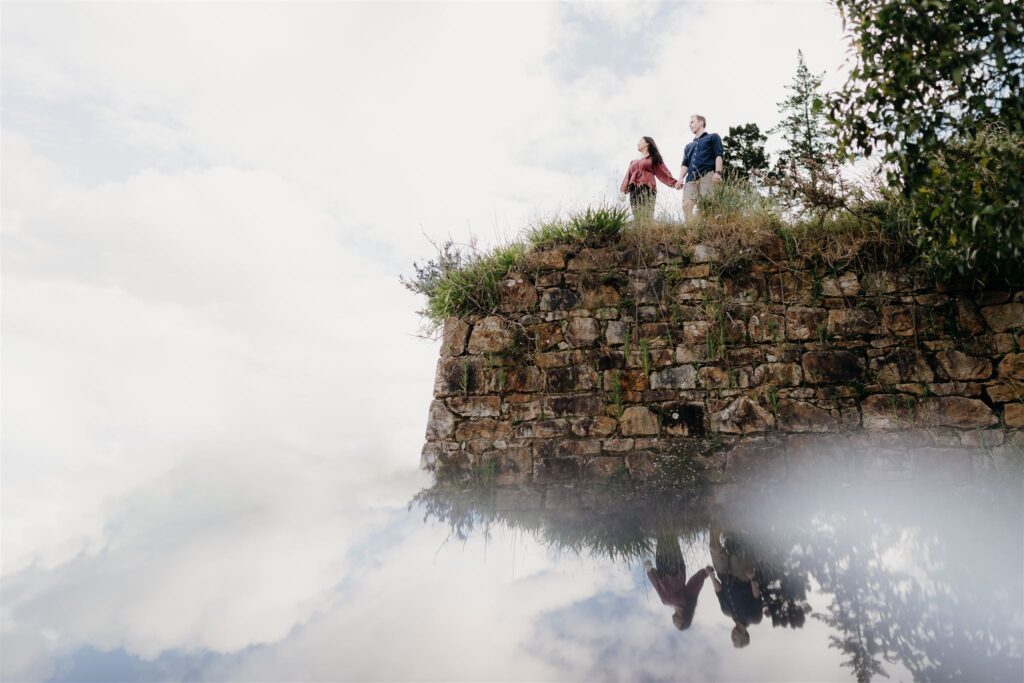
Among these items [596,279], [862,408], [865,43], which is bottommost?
[862,408]

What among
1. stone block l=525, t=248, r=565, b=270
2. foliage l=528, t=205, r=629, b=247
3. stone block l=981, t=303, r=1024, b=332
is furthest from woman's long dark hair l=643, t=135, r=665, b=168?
stone block l=981, t=303, r=1024, b=332

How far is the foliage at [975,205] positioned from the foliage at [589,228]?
2.63 m

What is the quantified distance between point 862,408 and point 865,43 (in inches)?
→ 124

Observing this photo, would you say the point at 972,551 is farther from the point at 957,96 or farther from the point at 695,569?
the point at 957,96

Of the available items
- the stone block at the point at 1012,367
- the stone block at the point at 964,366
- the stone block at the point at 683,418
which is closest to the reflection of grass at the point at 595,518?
the stone block at the point at 683,418

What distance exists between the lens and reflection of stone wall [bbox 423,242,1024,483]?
545cm

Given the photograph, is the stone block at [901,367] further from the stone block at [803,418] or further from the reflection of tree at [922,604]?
the reflection of tree at [922,604]

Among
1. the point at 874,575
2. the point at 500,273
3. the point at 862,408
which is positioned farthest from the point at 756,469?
the point at 500,273

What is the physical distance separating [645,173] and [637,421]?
130 inches

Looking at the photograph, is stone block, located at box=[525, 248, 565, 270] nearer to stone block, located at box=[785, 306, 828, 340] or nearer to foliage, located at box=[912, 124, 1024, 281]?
stone block, located at box=[785, 306, 828, 340]

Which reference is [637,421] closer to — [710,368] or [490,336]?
[710,368]

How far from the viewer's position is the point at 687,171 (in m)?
7.25

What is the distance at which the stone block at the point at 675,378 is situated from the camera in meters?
5.74

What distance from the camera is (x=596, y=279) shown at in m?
6.11
